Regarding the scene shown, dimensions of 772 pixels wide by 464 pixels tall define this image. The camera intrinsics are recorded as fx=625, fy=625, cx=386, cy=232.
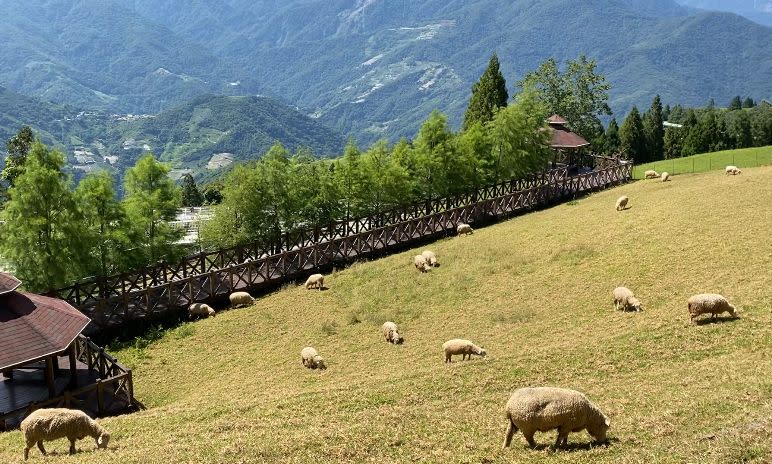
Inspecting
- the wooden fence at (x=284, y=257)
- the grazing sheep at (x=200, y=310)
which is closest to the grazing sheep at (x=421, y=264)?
the wooden fence at (x=284, y=257)

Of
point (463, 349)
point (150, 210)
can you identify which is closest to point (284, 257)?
point (150, 210)

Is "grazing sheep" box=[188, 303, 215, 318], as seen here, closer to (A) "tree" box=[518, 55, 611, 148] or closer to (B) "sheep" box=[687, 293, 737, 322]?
(B) "sheep" box=[687, 293, 737, 322]

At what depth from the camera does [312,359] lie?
18.7 m

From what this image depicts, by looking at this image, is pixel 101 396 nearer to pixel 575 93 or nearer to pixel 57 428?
pixel 57 428

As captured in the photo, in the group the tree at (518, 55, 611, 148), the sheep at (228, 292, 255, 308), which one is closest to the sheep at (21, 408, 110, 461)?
the sheep at (228, 292, 255, 308)

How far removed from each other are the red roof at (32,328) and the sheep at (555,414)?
42.2ft

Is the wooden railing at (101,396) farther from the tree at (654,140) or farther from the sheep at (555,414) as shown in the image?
the tree at (654,140)

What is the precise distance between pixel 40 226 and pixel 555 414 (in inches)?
779

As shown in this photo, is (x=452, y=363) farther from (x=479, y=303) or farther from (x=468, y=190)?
(x=468, y=190)

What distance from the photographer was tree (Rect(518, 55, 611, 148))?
6000 centimetres

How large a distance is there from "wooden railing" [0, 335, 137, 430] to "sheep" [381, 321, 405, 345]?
306 inches

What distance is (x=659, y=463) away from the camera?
28.4 ft

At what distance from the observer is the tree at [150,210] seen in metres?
26.6

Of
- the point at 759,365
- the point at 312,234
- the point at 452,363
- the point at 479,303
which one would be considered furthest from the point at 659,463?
the point at 312,234
